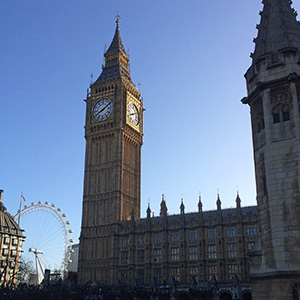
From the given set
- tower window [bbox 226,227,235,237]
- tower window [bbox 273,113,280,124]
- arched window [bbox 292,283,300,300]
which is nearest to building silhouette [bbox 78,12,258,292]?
tower window [bbox 226,227,235,237]

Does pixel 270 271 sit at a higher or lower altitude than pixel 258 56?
lower

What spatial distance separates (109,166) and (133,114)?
52.9ft

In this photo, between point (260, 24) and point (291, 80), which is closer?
point (291, 80)

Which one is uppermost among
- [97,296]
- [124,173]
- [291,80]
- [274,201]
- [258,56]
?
[124,173]

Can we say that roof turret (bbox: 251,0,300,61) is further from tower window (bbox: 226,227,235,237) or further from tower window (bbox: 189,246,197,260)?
tower window (bbox: 189,246,197,260)

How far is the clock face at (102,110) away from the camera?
319 feet

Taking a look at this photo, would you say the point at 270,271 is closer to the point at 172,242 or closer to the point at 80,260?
the point at 172,242

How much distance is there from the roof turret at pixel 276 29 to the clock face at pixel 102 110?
7493cm

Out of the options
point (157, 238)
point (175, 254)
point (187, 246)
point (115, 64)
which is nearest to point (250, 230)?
point (187, 246)

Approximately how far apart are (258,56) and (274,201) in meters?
8.13

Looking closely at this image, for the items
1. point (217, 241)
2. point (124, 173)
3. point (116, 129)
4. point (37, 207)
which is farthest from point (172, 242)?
point (37, 207)

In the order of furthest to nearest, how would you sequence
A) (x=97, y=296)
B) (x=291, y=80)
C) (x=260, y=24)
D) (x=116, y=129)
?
(x=116, y=129) → (x=97, y=296) → (x=260, y=24) → (x=291, y=80)

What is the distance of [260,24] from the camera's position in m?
24.1

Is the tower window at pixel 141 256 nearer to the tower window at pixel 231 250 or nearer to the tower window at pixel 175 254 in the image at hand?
the tower window at pixel 175 254
